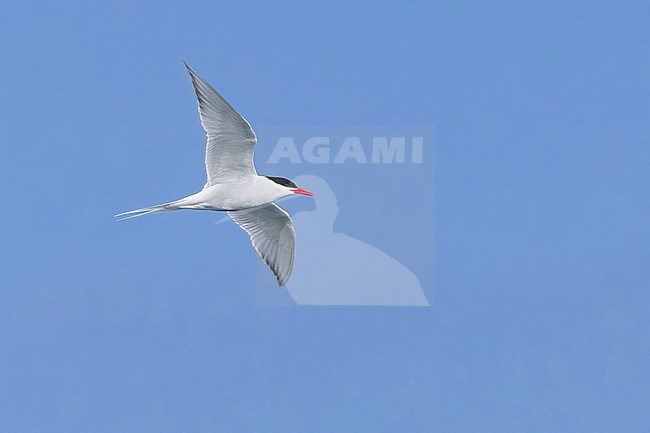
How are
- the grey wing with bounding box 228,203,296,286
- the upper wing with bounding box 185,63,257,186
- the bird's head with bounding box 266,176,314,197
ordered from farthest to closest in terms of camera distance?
the grey wing with bounding box 228,203,296,286
the bird's head with bounding box 266,176,314,197
the upper wing with bounding box 185,63,257,186

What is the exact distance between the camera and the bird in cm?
709

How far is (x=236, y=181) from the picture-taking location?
7.53m

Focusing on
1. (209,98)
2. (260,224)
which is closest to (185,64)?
(209,98)

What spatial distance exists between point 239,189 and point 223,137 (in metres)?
0.40

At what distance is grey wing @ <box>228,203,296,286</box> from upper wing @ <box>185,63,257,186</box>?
59 centimetres

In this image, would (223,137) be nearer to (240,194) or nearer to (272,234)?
(240,194)

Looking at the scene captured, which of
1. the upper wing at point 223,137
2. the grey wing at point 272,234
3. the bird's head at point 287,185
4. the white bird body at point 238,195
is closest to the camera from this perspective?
the upper wing at point 223,137

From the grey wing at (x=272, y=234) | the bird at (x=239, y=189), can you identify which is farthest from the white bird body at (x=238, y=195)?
the grey wing at (x=272, y=234)

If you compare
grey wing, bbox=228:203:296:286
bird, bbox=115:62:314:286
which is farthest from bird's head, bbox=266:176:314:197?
grey wing, bbox=228:203:296:286

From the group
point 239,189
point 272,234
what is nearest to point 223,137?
point 239,189

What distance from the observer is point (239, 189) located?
24.7 feet

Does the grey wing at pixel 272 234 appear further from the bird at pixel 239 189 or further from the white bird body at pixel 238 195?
the white bird body at pixel 238 195

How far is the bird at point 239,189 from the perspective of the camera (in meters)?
7.09

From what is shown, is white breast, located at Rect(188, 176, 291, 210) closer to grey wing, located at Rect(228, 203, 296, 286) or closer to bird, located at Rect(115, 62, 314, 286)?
bird, located at Rect(115, 62, 314, 286)
